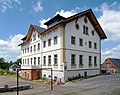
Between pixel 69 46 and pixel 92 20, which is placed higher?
pixel 92 20

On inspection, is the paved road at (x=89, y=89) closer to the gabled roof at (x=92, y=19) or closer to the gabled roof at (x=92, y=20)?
the gabled roof at (x=92, y=20)

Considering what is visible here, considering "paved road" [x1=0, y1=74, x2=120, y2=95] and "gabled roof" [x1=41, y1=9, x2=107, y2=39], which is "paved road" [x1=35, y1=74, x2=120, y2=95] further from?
"gabled roof" [x1=41, y1=9, x2=107, y2=39]

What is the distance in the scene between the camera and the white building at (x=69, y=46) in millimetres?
25734

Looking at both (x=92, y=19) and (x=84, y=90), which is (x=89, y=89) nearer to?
(x=84, y=90)

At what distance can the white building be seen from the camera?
2573 cm

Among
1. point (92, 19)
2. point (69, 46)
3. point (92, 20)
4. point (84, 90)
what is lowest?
point (84, 90)

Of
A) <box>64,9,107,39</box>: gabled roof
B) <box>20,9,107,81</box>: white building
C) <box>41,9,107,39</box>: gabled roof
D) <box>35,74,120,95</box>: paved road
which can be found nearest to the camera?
<box>35,74,120,95</box>: paved road

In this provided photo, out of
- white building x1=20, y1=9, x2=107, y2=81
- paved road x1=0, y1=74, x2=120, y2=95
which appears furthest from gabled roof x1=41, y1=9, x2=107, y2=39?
paved road x1=0, y1=74, x2=120, y2=95

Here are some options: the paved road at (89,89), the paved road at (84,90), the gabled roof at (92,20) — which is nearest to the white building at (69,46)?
the gabled roof at (92,20)

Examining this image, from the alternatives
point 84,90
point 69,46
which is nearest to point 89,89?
point 84,90

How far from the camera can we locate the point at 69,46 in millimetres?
26422

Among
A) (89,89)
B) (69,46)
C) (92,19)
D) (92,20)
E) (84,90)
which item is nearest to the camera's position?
(84,90)

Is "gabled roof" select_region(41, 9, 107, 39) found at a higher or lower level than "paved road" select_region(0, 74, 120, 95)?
higher

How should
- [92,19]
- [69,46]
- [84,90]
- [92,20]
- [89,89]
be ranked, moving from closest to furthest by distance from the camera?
1. [84,90]
2. [89,89]
3. [69,46]
4. [92,19]
5. [92,20]
